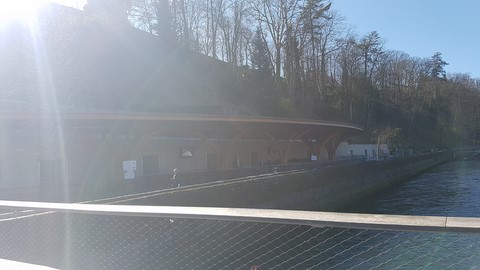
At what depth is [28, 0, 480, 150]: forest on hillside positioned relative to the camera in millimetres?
63469

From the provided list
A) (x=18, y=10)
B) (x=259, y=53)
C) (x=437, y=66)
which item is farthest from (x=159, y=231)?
(x=437, y=66)

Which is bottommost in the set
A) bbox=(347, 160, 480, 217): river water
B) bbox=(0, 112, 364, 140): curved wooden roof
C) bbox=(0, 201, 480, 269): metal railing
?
bbox=(347, 160, 480, 217): river water

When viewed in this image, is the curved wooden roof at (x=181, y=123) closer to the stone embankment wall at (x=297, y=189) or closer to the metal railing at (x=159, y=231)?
the stone embankment wall at (x=297, y=189)

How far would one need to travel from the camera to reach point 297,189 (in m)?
28.7

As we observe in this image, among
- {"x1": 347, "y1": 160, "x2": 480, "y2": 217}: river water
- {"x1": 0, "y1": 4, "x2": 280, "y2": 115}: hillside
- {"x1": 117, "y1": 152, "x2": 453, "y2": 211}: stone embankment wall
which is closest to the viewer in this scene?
{"x1": 117, "y1": 152, "x2": 453, "y2": 211}: stone embankment wall

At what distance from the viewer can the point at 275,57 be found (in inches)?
2758

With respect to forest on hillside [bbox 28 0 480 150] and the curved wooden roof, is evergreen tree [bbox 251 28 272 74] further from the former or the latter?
the curved wooden roof

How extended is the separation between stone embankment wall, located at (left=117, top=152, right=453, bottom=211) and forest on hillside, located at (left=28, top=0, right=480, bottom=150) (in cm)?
2279

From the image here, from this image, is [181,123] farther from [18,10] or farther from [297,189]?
A: [18,10]

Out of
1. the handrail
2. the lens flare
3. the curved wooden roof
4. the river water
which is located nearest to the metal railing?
the handrail

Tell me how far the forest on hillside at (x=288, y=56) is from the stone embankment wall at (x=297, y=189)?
2279 cm

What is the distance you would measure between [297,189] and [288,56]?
43.4m

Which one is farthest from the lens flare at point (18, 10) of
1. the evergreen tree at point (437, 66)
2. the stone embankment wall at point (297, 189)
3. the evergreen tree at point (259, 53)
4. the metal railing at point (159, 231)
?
the evergreen tree at point (437, 66)

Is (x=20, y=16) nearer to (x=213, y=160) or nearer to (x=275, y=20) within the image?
(x=213, y=160)
